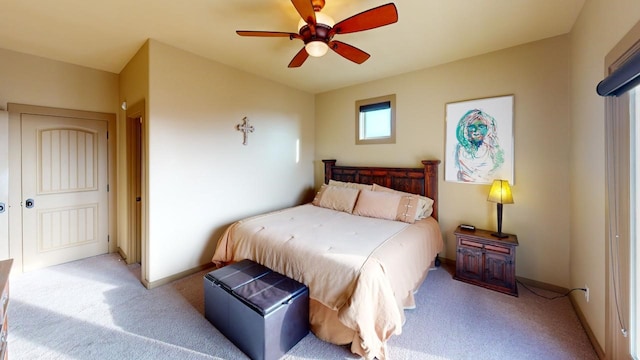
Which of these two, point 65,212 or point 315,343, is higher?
point 65,212

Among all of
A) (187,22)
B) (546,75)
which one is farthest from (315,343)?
(546,75)

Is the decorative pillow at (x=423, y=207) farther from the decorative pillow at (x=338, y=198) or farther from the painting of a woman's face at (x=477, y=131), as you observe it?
the painting of a woman's face at (x=477, y=131)

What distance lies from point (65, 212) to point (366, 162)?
4.39m

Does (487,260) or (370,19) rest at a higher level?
(370,19)

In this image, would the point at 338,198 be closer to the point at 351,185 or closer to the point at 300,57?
the point at 351,185

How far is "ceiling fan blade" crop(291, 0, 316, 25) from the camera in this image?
165 cm

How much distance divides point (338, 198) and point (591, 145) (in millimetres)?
2598

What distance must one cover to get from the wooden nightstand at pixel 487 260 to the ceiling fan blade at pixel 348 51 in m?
2.22

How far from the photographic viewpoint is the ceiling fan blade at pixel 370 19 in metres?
1.67

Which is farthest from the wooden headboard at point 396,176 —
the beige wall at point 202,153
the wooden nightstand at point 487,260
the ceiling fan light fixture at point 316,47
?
the ceiling fan light fixture at point 316,47

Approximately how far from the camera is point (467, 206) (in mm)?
3186

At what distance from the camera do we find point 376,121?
160 inches

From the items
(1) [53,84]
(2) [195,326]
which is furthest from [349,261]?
(1) [53,84]

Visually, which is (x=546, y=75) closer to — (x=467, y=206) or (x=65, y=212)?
(x=467, y=206)
